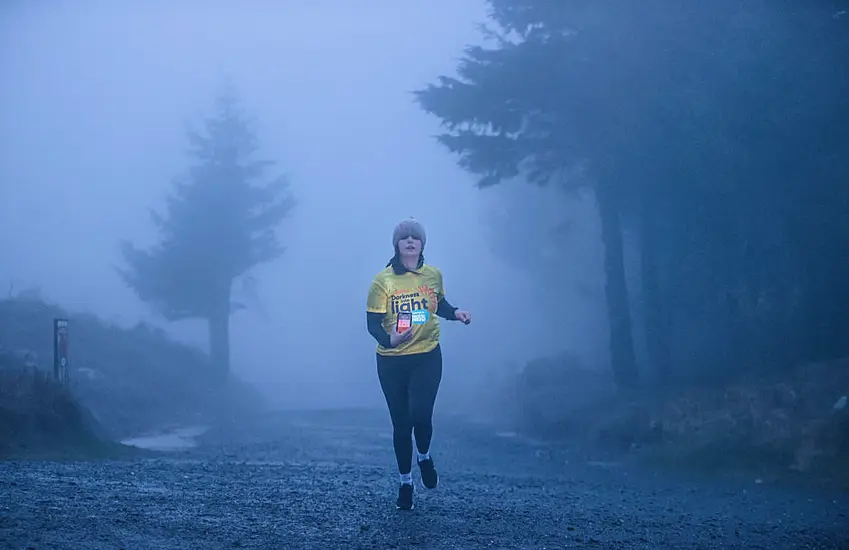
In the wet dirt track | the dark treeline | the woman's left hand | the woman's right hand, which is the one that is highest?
the dark treeline

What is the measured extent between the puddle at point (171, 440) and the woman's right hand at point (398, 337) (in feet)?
27.8

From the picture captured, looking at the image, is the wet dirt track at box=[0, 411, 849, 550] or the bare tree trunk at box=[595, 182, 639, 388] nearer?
the wet dirt track at box=[0, 411, 849, 550]

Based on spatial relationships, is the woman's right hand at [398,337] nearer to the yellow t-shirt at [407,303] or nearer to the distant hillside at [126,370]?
the yellow t-shirt at [407,303]

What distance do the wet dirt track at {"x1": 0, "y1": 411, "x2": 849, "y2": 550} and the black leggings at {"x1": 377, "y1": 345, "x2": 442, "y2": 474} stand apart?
458mm

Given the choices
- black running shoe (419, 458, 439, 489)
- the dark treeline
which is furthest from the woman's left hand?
the dark treeline

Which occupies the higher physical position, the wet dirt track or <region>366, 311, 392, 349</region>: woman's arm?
<region>366, 311, 392, 349</region>: woman's arm

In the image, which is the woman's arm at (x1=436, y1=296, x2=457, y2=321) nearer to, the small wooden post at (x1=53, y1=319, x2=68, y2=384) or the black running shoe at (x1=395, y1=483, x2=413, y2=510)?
the black running shoe at (x1=395, y1=483, x2=413, y2=510)

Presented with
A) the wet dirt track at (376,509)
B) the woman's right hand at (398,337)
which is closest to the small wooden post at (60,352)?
the wet dirt track at (376,509)

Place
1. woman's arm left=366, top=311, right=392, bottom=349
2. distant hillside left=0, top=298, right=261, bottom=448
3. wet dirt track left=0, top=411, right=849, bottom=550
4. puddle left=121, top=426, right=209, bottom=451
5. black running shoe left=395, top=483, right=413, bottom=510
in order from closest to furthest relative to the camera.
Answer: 1. wet dirt track left=0, top=411, right=849, bottom=550
2. black running shoe left=395, top=483, right=413, bottom=510
3. woman's arm left=366, top=311, right=392, bottom=349
4. puddle left=121, top=426, right=209, bottom=451
5. distant hillside left=0, top=298, right=261, bottom=448

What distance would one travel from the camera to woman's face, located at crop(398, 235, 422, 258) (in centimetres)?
648

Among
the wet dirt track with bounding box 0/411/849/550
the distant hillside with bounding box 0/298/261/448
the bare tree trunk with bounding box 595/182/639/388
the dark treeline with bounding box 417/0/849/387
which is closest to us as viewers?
the wet dirt track with bounding box 0/411/849/550

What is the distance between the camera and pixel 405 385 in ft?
21.7

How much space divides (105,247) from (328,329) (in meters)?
12.2

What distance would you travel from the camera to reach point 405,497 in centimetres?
629
